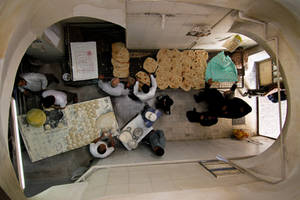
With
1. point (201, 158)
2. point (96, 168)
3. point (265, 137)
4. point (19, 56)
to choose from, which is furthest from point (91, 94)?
point (265, 137)

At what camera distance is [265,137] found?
4.31 m

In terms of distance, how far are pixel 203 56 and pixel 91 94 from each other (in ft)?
10.2

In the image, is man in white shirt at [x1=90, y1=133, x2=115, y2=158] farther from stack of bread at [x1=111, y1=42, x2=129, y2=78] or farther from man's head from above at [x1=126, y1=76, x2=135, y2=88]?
stack of bread at [x1=111, y1=42, x2=129, y2=78]

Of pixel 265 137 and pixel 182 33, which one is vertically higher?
pixel 182 33

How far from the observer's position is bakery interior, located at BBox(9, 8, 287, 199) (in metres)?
2.74

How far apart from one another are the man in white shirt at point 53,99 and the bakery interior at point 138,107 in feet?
1.55

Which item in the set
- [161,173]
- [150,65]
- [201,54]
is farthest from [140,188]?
[201,54]

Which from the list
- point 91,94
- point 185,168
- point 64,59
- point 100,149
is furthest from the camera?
point 91,94

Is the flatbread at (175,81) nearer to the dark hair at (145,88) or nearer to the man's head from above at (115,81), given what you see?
the dark hair at (145,88)

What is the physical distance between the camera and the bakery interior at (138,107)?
9.00 ft

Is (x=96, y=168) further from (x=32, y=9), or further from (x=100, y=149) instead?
(x=32, y=9)

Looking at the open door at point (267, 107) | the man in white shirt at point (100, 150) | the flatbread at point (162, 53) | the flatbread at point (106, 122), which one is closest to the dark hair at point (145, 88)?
the flatbread at point (162, 53)

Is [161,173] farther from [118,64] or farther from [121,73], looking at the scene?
[118,64]

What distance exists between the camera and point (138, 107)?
410 cm
